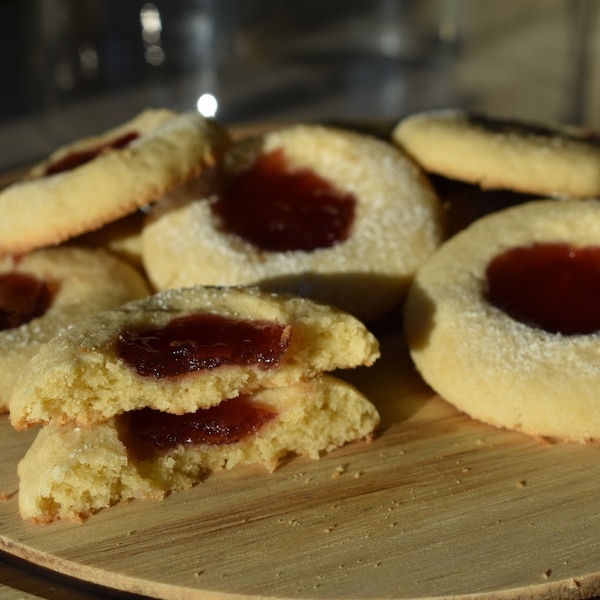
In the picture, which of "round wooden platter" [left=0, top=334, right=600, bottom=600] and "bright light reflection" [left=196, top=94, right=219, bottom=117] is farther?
"bright light reflection" [left=196, top=94, right=219, bottom=117]

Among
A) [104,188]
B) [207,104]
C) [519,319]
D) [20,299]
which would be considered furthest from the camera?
[207,104]

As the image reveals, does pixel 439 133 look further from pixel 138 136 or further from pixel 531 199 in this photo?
pixel 138 136

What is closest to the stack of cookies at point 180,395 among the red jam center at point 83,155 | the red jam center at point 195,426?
the red jam center at point 195,426

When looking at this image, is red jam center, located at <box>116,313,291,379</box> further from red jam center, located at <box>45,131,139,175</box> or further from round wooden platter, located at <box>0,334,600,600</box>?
red jam center, located at <box>45,131,139,175</box>

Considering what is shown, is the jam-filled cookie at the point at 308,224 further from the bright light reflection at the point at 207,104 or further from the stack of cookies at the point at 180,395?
the bright light reflection at the point at 207,104

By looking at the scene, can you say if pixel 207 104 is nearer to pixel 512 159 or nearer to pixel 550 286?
pixel 512 159

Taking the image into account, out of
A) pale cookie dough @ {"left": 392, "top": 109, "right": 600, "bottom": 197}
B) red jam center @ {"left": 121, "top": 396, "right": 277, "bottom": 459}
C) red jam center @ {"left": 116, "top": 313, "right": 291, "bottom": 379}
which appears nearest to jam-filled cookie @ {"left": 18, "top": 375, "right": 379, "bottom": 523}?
red jam center @ {"left": 121, "top": 396, "right": 277, "bottom": 459}

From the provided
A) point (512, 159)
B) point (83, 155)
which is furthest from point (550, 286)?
point (83, 155)
